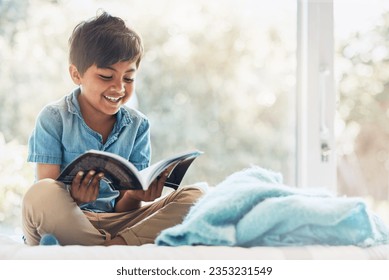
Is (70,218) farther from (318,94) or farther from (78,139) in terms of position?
(318,94)

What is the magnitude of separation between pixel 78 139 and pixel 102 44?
254 mm

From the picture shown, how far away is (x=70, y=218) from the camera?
1365mm

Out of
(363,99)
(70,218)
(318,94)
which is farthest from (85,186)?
(363,99)

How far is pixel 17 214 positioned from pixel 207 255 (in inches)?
56.5

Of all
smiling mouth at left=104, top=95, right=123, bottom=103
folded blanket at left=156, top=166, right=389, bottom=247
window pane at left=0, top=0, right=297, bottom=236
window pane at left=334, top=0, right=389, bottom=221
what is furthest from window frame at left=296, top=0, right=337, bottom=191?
folded blanket at left=156, top=166, right=389, bottom=247

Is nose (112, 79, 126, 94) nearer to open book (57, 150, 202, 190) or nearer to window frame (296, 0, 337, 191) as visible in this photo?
open book (57, 150, 202, 190)

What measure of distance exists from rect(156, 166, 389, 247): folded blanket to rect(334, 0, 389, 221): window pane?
1.09 meters

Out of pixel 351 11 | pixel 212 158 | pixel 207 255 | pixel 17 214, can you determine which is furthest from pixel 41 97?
pixel 207 255

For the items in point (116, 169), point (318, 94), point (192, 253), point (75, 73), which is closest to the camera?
point (192, 253)

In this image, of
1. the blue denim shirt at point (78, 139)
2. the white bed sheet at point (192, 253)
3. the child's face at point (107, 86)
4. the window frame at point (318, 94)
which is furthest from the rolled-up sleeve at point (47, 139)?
the window frame at point (318, 94)

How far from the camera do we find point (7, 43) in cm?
240

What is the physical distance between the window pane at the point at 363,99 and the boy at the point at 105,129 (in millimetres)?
867

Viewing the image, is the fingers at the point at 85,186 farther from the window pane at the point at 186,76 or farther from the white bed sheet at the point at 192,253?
the window pane at the point at 186,76
